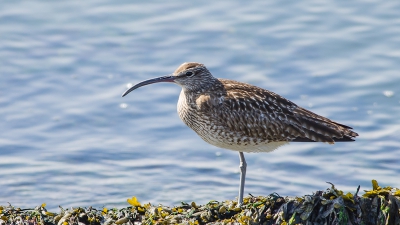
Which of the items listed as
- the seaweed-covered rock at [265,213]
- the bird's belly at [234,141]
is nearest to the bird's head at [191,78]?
the bird's belly at [234,141]

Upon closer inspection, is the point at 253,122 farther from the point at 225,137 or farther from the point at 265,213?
the point at 265,213

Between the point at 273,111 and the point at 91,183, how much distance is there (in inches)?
134

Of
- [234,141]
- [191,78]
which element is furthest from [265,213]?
[191,78]

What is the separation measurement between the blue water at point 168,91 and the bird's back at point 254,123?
205 centimetres

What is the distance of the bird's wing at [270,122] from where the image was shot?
829 cm

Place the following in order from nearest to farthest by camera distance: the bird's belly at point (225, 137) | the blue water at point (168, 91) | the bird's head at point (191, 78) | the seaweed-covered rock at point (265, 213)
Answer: the seaweed-covered rock at point (265, 213) → the bird's belly at point (225, 137) → the bird's head at point (191, 78) → the blue water at point (168, 91)

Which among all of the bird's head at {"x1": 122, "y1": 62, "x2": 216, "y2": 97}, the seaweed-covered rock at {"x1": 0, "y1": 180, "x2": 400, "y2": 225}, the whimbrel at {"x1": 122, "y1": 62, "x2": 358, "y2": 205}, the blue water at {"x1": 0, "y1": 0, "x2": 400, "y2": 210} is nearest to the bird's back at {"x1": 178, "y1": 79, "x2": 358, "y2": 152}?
the whimbrel at {"x1": 122, "y1": 62, "x2": 358, "y2": 205}

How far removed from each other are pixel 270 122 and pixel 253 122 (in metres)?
0.19

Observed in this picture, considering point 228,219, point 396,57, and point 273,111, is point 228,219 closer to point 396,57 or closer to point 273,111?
point 273,111

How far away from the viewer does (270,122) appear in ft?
27.3

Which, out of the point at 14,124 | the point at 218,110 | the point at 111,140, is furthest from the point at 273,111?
the point at 14,124

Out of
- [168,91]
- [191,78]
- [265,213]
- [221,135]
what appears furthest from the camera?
[168,91]

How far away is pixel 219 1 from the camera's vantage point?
1496 cm

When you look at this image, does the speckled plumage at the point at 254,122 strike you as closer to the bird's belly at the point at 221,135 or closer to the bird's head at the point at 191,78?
the bird's belly at the point at 221,135
